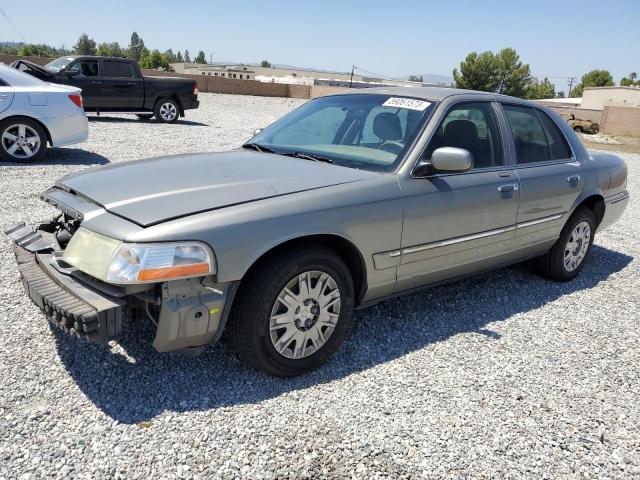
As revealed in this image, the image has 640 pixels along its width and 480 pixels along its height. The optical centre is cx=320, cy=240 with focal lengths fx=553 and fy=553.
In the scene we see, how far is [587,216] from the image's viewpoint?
5168mm

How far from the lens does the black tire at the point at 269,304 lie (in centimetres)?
288

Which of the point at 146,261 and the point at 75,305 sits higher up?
the point at 146,261

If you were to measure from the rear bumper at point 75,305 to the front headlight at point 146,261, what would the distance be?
112 millimetres

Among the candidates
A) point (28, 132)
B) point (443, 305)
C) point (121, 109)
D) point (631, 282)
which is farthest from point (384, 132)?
point (121, 109)

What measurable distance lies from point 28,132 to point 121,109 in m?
6.65

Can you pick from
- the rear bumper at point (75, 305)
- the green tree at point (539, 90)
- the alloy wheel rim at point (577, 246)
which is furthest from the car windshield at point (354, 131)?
the green tree at point (539, 90)

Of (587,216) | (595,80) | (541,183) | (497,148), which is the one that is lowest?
(587,216)

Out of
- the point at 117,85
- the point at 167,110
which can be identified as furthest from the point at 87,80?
the point at 167,110

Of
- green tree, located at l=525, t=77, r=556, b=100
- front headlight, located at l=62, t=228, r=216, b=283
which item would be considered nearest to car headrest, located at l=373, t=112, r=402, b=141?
front headlight, located at l=62, t=228, r=216, b=283

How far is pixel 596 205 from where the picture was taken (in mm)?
5301

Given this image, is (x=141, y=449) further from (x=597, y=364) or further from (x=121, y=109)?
(x=121, y=109)

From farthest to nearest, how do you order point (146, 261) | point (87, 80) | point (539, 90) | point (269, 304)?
point (539, 90)
point (87, 80)
point (269, 304)
point (146, 261)

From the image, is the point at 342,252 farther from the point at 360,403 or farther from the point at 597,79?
the point at 597,79

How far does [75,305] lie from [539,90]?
124571 mm
